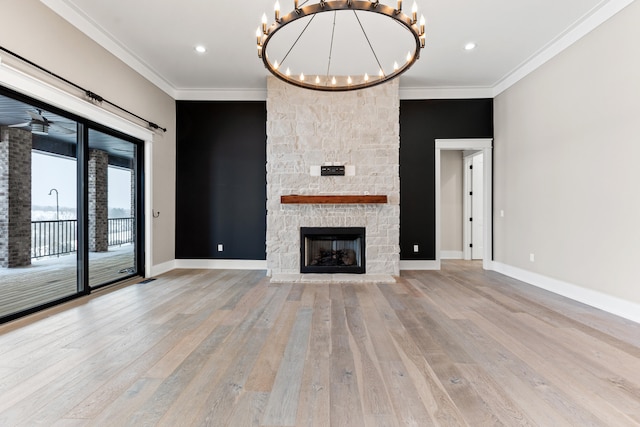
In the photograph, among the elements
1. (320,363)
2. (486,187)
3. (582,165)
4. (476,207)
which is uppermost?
(582,165)

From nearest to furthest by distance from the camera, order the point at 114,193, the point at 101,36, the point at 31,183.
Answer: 1. the point at 31,183
2. the point at 101,36
3. the point at 114,193

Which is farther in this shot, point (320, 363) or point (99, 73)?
point (99, 73)

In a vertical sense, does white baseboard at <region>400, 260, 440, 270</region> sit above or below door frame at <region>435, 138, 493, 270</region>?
below

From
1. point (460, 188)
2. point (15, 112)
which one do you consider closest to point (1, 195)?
point (15, 112)

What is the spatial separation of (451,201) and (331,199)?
340 centimetres

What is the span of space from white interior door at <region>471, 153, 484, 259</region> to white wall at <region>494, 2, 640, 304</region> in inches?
64.2

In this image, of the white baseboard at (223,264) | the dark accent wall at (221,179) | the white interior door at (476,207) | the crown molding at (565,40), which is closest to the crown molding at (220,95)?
the dark accent wall at (221,179)

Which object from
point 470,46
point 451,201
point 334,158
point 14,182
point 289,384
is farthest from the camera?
point 451,201

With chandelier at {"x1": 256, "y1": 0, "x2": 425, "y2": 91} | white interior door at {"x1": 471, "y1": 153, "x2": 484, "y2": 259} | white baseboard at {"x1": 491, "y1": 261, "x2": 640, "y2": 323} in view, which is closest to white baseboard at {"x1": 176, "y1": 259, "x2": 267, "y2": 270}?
chandelier at {"x1": 256, "y1": 0, "x2": 425, "y2": 91}

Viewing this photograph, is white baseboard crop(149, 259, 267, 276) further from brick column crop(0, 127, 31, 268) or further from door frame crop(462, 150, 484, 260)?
door frame crop(462, 150, 484, 260)

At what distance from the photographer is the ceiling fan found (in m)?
3.40

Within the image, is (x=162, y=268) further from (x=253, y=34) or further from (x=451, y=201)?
(x=451, y=201)

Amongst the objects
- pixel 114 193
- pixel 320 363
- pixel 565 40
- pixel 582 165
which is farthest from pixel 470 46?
pixel 114 193

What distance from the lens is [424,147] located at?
5.68 metres
